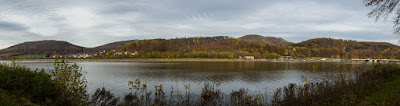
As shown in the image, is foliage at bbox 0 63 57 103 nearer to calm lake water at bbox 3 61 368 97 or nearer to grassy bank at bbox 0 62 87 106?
grassy bank at bbox 0 62 87 106

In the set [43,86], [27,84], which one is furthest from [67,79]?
[27,84]

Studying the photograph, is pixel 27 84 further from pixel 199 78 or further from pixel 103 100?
pixel 199 78

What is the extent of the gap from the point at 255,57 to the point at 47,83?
15776 cm

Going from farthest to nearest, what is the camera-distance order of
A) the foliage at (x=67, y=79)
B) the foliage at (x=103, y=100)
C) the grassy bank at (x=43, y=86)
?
the foliage at (x=103, y=100)
the foliage at (x=67, y=79)
the grassy bank at (x=43, y=86)

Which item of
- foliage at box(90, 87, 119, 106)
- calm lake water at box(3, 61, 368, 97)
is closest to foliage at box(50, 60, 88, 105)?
calm lake water at box(3, 61, 368, 97)

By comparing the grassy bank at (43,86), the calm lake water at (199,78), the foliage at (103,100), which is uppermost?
the grassy bank at (43,86)

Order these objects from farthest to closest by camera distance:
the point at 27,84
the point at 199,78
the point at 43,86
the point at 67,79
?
the point at 199,78 < the point at 43,86 < the point at 27,84 < the point at 67,79

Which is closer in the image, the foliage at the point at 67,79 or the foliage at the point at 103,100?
the foliage at the point at 67,79

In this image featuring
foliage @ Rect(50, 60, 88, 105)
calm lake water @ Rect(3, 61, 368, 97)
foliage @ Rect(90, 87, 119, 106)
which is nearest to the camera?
foliage @ Rect(50, 60, 88, 105)

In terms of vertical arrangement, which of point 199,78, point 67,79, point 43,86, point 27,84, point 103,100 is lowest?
point 199,78

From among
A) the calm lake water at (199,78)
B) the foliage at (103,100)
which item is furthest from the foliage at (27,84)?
the foliage at (103,100)

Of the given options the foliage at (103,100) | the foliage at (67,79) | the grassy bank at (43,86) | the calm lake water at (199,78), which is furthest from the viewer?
the calm lake water at (199,78)

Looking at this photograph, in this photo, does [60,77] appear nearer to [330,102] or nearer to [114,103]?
[114,103]

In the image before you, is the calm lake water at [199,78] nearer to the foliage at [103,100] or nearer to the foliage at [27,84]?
the foliage at [27,84]
